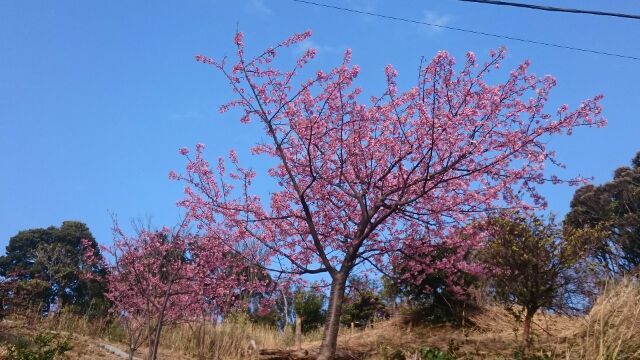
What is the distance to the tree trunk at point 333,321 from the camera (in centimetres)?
670

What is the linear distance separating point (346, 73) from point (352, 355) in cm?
405

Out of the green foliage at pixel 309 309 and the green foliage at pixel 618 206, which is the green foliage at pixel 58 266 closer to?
the green foliage at pixel 309 309

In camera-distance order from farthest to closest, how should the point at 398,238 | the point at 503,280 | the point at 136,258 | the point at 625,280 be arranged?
the point at 136,258 < the point at 398,238 < the point at 503,280 < the point at 625,280

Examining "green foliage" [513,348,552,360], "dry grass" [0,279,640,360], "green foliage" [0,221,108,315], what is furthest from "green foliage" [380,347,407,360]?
"green foliage" [0,221,108,315]

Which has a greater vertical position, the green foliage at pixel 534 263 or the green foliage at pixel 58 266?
the green foliage at pixel 58 266

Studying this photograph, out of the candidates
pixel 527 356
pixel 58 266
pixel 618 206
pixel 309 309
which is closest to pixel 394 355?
pixel 527 356

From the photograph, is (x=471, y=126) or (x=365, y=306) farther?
(x=365, y=306)

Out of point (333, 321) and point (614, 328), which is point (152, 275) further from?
point (614, 328)

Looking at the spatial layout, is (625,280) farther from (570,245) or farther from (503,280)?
(503,280)

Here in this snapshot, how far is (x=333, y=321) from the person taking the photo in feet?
22.4

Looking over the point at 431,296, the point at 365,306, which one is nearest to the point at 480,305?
the point at 431,296

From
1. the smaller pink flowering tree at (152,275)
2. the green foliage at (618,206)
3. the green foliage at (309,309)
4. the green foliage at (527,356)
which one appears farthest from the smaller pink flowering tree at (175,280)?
the green foliage at (618,206)

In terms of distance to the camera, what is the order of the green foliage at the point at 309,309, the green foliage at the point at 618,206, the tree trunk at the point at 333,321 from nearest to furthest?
the tree trunk at the point at 333,321
the green foliage at the point at 309,309
the green foliage at the point at 618,206

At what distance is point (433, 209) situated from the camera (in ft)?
25.8
